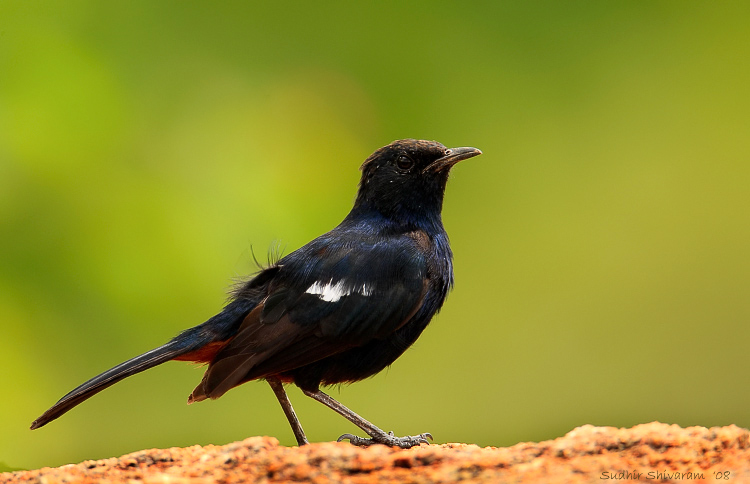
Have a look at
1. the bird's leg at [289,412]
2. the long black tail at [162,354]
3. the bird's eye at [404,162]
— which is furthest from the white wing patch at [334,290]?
the bird's eye at [404,162]

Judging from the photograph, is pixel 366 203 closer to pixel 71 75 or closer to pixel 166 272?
pixel 166 272

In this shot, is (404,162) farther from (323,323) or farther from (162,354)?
(162,354)

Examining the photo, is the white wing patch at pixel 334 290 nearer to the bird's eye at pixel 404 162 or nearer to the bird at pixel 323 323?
the bird at pixel 323 323

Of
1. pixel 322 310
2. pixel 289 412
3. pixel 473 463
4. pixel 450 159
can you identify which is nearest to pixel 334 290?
pixel 322 310

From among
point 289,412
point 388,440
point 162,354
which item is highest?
point 162,354

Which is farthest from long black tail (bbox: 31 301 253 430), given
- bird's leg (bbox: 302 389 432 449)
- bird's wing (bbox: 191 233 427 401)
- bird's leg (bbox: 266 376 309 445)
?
bird's leg (bbox: 302 389 432 449)

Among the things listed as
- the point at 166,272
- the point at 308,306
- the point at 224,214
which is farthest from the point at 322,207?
the point at 308,306

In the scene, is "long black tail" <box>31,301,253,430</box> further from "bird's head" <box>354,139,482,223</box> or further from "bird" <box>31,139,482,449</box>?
"bird's head" <box>354,139,482,223</box>

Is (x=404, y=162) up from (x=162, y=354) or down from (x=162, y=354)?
up
